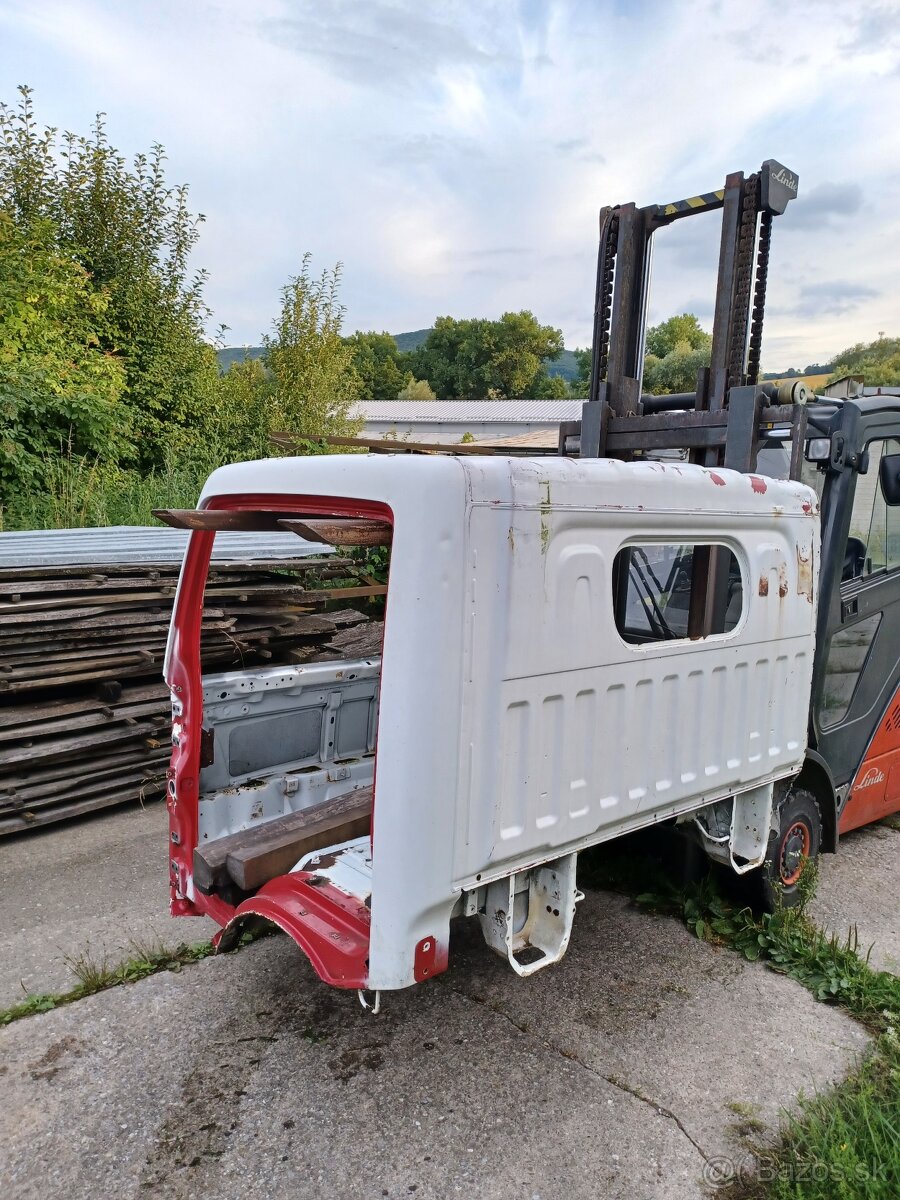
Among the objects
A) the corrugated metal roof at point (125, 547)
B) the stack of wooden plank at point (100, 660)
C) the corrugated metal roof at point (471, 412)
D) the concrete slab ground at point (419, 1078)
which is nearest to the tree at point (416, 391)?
the corrugated metal roof at point (471, 412)

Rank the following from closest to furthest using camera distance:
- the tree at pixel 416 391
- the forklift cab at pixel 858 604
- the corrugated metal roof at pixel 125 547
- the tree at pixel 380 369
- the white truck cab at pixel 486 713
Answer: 1. the white truck cab at pixel 486 713
2. the forklift cab at pixel 858 604
3. the corrugated metal roof at pixel 125 547
4. the tree at pixel 416 391
5. the tree at pixel 380 369

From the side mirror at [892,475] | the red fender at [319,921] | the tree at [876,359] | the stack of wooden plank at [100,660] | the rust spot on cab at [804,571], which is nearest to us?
the red fender at [319,921]

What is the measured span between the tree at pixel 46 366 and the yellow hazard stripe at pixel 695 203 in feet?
24.1

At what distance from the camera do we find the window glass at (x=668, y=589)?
165 inches

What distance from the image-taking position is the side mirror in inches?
167

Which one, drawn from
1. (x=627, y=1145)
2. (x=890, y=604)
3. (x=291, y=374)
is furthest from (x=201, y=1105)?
(x=291, y=374)

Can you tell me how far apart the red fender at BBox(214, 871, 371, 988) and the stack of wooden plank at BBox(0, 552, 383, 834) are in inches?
90.5

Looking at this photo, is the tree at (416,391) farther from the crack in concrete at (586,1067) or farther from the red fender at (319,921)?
the red fender at (319,921)

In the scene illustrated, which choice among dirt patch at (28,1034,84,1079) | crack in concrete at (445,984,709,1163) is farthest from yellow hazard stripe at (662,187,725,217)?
dirt patch at (28,1034,84,1079)

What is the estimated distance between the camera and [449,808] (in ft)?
8.07

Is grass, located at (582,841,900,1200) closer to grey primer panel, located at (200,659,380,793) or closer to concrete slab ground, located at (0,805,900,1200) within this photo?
concrete slab ground, located at (0,805,900,1200)

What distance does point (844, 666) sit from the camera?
4.44m

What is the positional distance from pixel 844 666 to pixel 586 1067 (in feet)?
8.12

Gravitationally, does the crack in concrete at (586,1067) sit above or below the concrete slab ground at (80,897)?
above
